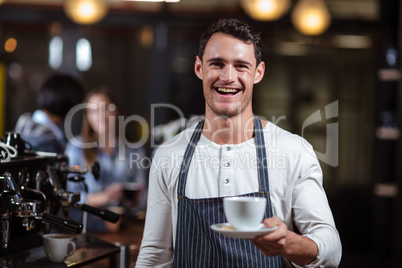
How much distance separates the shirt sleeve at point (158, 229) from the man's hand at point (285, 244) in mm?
473

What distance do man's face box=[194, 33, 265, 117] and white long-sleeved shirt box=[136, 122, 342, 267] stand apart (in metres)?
0.15

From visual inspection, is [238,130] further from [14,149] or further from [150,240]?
[14,149]

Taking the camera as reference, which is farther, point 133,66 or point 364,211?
point 133,66

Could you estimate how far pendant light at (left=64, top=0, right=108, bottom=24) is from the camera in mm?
4547

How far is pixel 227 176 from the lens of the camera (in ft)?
5.46

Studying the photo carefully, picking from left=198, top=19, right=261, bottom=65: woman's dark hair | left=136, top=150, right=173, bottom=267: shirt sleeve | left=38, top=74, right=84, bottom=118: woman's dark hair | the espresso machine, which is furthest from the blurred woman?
left=198, top=19, right=261, bottom=65: woman's dark hair

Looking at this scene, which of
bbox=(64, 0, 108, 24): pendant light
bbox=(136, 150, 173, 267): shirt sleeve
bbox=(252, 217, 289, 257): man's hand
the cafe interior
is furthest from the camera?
the cafe interior

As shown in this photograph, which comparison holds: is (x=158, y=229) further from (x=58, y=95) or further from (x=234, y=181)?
(x=58, y=95)

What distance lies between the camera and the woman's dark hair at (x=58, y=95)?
10.7ft

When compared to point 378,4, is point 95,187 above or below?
below

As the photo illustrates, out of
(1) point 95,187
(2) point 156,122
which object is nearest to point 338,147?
(2) point 156,122

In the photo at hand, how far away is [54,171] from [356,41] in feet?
12.7

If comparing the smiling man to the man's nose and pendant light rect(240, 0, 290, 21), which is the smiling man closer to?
the man's nose

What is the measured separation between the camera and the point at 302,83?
5391 mm
